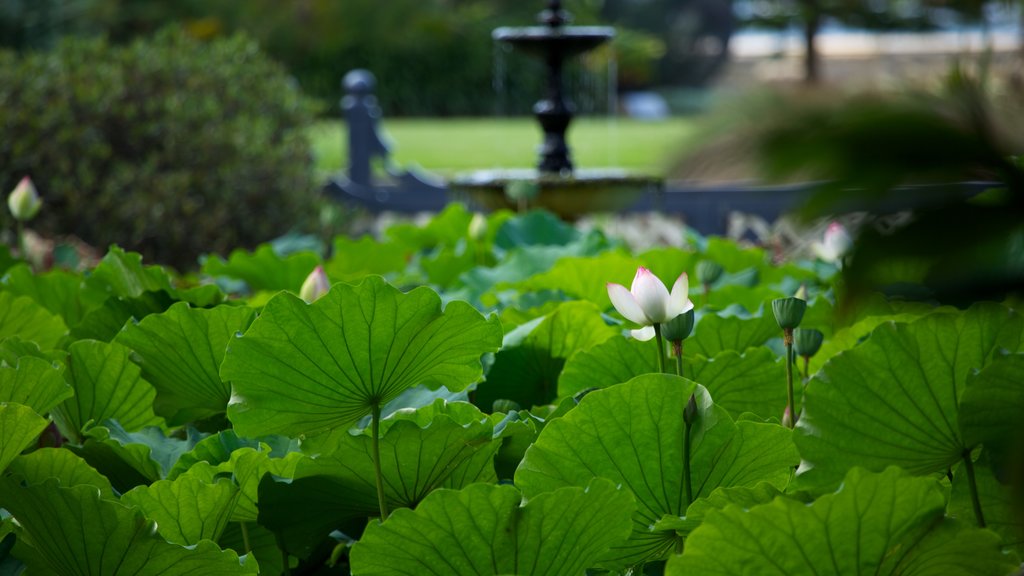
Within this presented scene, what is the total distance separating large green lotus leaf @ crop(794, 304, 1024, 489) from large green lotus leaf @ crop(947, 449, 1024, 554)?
35 mm

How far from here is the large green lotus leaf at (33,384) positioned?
0.94m

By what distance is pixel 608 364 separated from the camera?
1.09 meters

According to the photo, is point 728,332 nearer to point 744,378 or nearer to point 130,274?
point 744,378

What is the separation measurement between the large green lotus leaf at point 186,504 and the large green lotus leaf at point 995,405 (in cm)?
50

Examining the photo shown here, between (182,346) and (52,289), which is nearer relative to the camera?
(182,346)

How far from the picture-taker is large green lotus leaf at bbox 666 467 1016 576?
26.3 inches

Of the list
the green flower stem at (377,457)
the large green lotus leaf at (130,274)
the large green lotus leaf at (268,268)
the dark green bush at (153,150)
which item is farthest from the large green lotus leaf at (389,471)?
the dark green bush at (153,150)

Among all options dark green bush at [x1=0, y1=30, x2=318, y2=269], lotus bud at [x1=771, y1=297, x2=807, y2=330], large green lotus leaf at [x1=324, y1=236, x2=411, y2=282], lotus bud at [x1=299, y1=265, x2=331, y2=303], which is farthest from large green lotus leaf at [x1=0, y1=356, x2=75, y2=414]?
dark green bush at [x1=0, y1=30, x2=318, y2=269]

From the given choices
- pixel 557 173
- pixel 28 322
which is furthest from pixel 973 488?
pixel 557 173

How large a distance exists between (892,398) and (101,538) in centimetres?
56

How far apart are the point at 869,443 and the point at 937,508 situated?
0.14m

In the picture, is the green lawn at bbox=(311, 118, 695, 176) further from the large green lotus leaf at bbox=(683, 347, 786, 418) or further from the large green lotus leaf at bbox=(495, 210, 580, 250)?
the large green lotus leaf at bbox=(683, 347, 786, 418)

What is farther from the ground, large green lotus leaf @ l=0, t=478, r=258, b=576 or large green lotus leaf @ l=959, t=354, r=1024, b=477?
large green lotus leaf @ l=959, t=354, r=1024, b=477

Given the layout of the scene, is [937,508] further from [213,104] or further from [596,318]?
[213,104]
